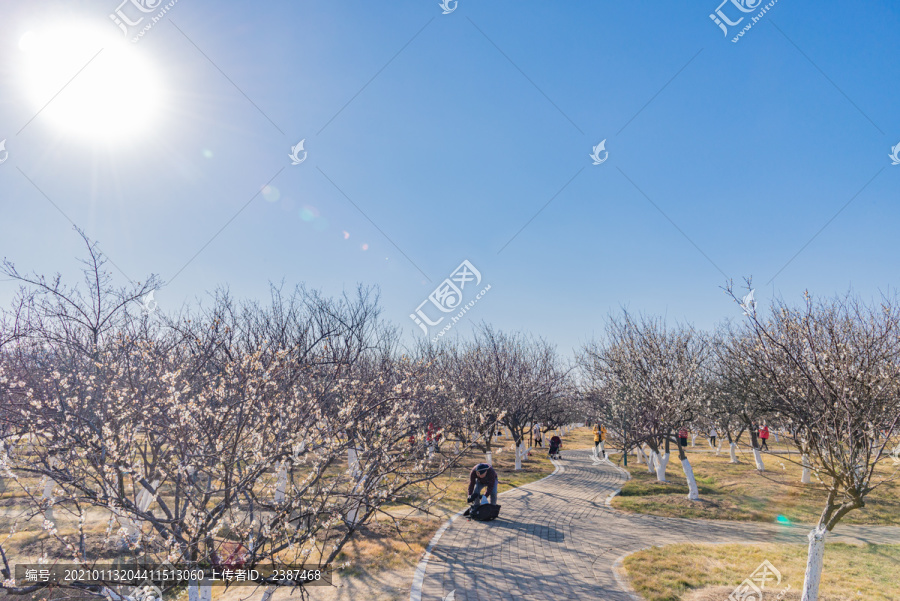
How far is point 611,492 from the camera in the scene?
56.7 ft

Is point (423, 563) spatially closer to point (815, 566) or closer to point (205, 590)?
point (205, 590)

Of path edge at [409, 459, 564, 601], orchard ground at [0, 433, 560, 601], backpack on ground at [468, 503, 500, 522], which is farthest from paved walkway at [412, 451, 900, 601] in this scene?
orchard ground at [0, 433, 560, 601]

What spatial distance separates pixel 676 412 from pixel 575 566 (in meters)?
9.67

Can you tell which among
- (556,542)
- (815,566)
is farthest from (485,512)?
(815,566)

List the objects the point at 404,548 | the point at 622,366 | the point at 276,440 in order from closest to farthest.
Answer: the point at 276,440
the point at 404,548
the point at 622,366

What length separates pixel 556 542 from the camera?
36.0ft

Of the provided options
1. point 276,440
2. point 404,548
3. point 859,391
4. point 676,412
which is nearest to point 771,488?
point 676,412

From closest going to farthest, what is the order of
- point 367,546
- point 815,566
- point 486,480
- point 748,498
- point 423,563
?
point 815,566 → point 423,563 → point 367,546 → point 486,480 → point 748,498

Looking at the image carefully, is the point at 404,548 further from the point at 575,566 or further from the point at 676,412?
the point at 676,412

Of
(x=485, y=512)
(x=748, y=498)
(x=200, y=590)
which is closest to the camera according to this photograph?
A: (x=200, y=590)

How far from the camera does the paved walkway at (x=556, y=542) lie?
26.9 ft

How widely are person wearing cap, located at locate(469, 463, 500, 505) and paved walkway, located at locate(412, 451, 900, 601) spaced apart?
2.59 feet

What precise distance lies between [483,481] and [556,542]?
2841 millimetres

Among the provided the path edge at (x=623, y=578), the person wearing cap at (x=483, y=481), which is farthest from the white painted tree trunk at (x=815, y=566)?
the person wearing cap at (x=483, y=481)
